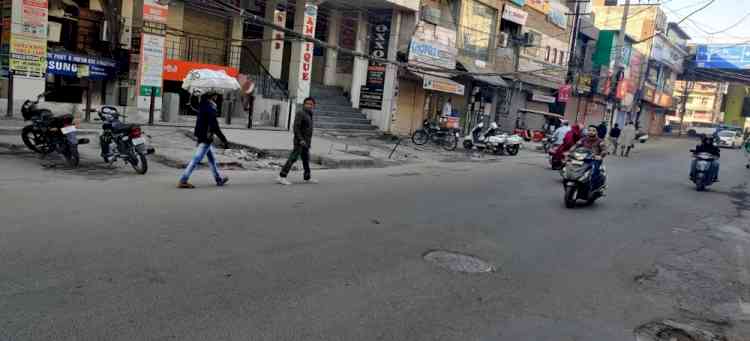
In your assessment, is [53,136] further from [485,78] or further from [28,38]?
[485,78]

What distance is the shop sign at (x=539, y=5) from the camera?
3375cm

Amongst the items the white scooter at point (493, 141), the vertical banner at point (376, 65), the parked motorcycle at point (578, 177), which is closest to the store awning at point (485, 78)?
the vertical banner at point (376, 65)

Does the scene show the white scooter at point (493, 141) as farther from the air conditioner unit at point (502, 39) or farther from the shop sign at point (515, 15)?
the shop sign at point (515, 15)

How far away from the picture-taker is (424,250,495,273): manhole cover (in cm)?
600

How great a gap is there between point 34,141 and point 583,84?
3979 centimetres

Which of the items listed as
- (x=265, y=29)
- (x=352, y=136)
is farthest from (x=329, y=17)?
(x=352, y=136)

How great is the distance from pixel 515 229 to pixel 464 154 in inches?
528

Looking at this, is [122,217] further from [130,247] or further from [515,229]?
[515,229]

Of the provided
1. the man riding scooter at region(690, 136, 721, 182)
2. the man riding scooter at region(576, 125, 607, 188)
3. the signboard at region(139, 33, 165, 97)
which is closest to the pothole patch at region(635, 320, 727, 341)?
the man riding scooter at region(576, 125, 607, 188)

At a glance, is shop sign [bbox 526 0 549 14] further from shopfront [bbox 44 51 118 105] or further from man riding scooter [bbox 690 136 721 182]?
shopfront [bbox 44 51 118 105]

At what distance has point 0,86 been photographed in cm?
1577

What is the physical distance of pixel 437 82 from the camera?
83.3 feet

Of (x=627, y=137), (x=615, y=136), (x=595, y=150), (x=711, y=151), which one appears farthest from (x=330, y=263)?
(x=627, y=137)

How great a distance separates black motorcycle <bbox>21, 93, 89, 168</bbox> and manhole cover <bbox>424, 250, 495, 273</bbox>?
713 cm
